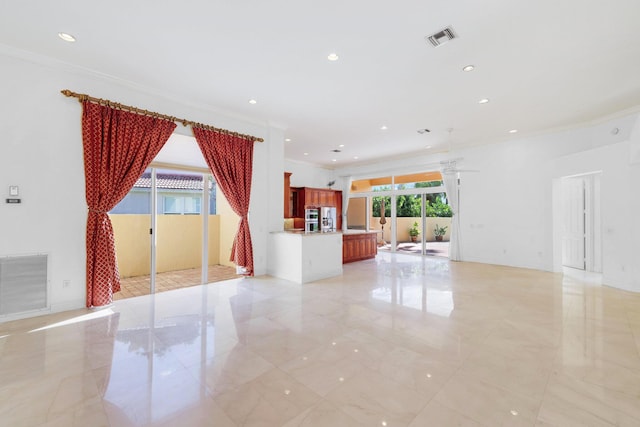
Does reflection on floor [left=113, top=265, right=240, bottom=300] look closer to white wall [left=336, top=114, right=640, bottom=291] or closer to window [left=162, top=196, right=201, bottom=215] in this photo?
window [left=162, top=196, right=201, bottom=215]

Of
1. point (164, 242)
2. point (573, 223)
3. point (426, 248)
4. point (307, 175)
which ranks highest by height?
point (307, 175)

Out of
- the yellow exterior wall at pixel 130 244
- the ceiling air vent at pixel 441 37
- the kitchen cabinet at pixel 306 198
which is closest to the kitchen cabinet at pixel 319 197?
the kitchen cabinet at pixel 306 198

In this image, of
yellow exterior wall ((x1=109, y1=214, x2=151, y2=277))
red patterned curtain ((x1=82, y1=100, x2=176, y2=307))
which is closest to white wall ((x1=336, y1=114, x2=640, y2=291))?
red patterned curtain ((x1=82, y1=100, x2=176, y2=307))

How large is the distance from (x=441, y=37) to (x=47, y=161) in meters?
5.24

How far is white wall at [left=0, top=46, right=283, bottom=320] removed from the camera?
3.38 m

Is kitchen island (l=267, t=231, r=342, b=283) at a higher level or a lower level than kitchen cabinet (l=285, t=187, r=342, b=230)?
lower

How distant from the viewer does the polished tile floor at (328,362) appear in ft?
6.15

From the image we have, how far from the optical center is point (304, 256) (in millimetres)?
5410

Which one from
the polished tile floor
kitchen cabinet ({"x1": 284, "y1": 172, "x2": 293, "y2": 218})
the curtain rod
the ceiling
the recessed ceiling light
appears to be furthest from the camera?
kitchen cabinet ({"x1": 284, "y1": 172, "x2": 293, "y2": 218})

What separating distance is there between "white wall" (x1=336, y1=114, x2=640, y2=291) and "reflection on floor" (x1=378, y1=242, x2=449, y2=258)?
1.48 meters

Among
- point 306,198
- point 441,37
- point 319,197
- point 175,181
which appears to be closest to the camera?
point 441,37

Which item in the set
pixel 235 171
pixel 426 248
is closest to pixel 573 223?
pixel 426 248

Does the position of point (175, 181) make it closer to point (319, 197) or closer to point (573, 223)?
point (319, 197)

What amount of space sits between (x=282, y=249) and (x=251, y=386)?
366 centimetres
